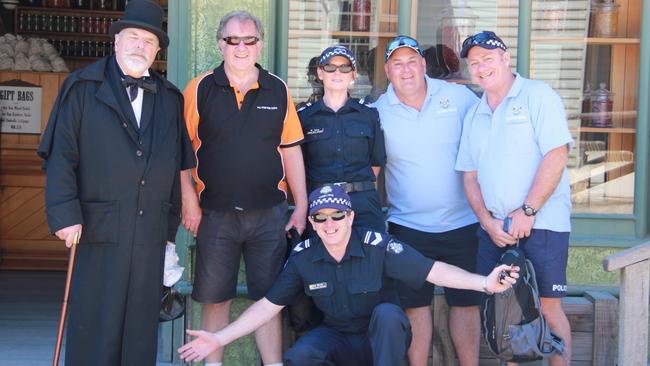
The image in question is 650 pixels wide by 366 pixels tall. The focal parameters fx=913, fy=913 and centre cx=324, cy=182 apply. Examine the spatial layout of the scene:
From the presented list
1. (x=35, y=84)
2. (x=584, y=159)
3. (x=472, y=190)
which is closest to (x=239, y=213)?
(x=472, y=190)

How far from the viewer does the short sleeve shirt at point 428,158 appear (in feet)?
14.6

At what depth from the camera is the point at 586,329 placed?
187 inches

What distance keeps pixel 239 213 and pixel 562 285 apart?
4.96 feet

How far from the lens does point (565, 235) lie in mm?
4141

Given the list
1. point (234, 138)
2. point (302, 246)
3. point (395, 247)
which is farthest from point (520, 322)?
point (234, 138)

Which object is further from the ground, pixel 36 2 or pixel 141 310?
pixel 36 2

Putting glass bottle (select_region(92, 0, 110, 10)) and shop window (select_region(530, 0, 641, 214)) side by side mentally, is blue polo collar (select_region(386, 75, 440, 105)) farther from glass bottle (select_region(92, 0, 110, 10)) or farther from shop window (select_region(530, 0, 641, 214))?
glass bottle (select_region(92, 0, 110, 10))

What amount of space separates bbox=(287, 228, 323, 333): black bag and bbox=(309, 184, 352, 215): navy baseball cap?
473 millimetres

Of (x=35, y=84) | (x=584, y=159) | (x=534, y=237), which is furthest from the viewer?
(x=35, y=84)

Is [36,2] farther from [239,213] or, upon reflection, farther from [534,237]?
[534,237]

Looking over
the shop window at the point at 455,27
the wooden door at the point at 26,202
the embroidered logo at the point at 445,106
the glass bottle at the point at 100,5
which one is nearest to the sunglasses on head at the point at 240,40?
the embroidered logo at the point at 445,106

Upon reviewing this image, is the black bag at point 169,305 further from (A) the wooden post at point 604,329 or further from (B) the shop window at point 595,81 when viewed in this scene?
(B) the shop window at point 595,81

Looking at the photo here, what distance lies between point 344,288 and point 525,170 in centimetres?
97

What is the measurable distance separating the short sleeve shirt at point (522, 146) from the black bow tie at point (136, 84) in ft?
4.96
